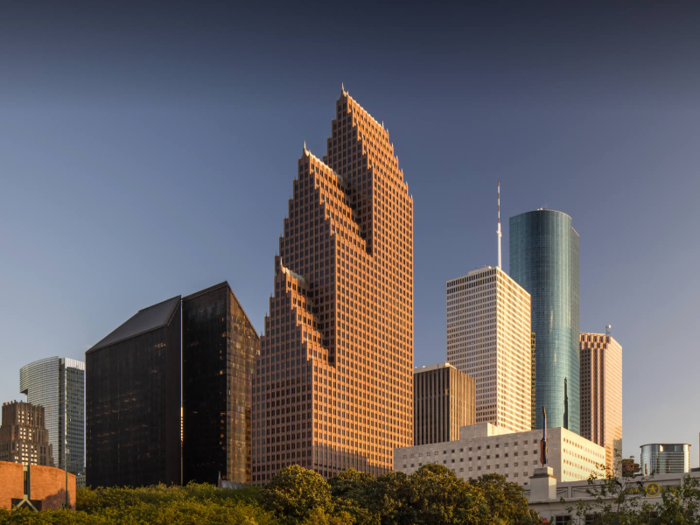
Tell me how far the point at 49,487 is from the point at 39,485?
2581 mm

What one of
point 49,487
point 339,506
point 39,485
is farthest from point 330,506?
point 39,485

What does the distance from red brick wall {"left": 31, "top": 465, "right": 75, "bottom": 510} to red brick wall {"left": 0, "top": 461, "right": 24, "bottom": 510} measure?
2681 mm

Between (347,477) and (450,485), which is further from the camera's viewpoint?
(347,477)

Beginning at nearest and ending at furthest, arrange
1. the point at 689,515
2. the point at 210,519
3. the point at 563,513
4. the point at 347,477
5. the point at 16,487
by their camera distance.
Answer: the point at 689,515, the point at 16,487, the point at 210,519, the point at 563,513, the point at 347,477

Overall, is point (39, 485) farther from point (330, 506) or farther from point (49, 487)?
point (330, 506)

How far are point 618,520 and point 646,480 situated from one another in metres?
46.2

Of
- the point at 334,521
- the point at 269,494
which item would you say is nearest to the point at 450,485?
the point at 334,521

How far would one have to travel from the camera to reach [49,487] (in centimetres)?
10850

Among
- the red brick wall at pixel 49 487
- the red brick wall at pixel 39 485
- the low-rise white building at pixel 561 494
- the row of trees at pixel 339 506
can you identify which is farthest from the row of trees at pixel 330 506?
the low-rise white building at pixel 561 494

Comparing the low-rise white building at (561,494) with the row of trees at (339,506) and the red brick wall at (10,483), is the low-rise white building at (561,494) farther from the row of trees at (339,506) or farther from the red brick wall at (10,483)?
the red brick wall at (10,483)

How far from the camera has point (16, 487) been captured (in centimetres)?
10200

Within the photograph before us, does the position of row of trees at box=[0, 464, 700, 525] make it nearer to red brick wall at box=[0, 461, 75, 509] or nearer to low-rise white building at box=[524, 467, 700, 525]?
low-rise white building at box=[524, 467, 700, 525]

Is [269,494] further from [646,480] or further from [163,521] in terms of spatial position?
[646,480]

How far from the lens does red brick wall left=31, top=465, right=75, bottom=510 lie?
106 metres
